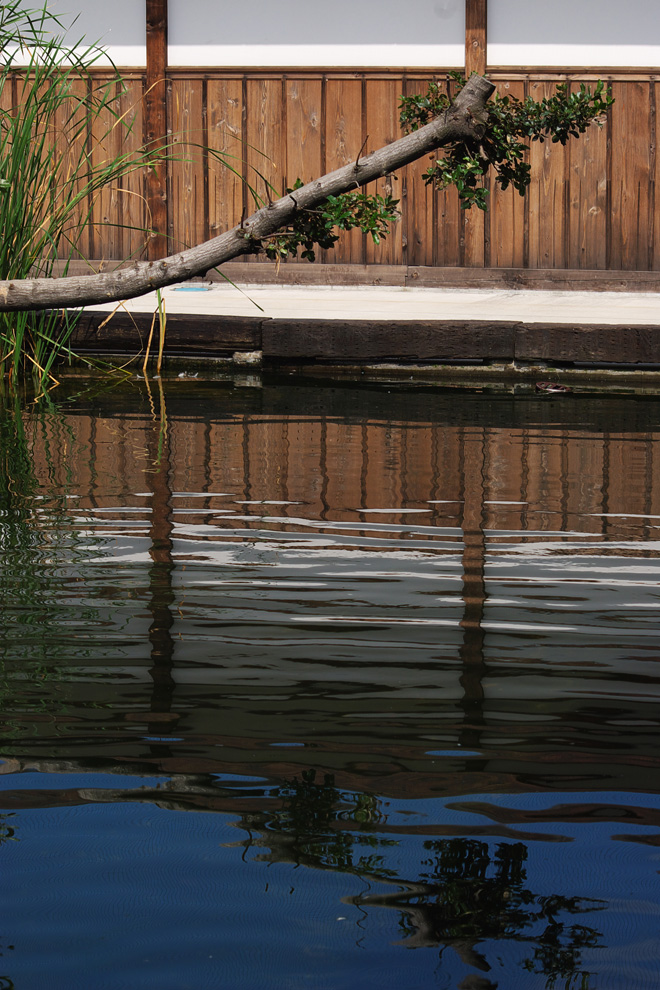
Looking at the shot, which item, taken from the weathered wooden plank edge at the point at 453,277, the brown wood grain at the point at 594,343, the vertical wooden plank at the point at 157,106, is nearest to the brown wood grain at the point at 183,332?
the brown wood grain at the point at 594,343

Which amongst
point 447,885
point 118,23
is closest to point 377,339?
point 118,23

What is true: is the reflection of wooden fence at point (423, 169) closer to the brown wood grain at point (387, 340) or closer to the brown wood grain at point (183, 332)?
the brown wood grain at point (183, 332)

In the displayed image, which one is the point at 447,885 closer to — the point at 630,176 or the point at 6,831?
the point at 6,831

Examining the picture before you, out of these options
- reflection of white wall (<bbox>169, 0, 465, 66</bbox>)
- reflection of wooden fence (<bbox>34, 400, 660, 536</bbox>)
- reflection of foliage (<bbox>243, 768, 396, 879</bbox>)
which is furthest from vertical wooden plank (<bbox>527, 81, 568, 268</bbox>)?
reflection of foliage (<bbox>243, 768, 396, 879</bbox>)

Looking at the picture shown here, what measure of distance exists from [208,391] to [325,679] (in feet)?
15.0

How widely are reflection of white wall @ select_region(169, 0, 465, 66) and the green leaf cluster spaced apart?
Result: 6580mm

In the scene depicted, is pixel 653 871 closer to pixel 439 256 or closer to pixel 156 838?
pixel 156 838

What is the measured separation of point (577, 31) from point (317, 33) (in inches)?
81.5

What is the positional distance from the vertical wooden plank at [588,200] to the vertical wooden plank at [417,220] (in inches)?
43.2

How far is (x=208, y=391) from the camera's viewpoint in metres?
6.88

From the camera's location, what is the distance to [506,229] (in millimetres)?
9922

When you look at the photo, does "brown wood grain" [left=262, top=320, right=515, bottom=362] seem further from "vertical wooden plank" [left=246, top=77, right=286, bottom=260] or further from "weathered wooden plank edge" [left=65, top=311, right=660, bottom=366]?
"vertical wooden plank" [left=246, top=77, right=286, bottom=260]

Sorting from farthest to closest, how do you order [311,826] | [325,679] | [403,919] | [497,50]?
[497,50], [325,679], [311,826], [403,919]

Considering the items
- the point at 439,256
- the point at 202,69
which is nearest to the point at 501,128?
the point at 439,256
